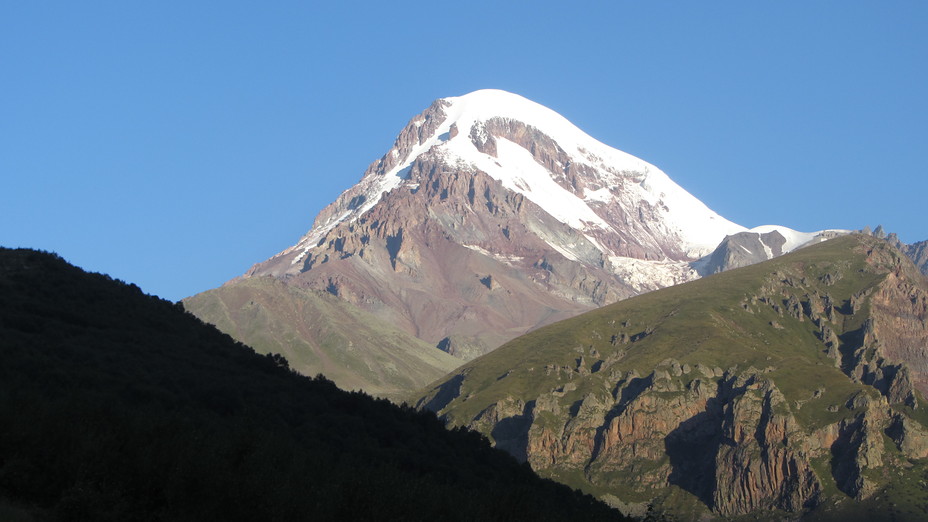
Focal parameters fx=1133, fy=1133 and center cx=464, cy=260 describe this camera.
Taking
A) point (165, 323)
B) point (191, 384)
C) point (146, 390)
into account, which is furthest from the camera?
point (165, 323)

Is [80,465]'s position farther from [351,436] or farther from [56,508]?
[351,436]

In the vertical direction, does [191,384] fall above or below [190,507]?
above

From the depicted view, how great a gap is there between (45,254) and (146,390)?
5509 centimetres

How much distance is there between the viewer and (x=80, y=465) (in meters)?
56.8

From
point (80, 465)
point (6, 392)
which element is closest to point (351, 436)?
point (6, 392)

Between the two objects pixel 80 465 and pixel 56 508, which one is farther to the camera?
pixel 80 465

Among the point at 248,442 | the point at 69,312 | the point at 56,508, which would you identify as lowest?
the point at 56,508

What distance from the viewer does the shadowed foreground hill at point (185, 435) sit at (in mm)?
56156

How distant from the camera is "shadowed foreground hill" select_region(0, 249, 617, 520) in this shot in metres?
56.2

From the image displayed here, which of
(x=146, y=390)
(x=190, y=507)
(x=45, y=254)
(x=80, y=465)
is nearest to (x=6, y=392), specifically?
(x=80, y=465)

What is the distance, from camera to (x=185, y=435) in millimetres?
62375

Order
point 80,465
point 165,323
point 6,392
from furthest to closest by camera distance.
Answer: point 165,323, point 6,392, point 80,465

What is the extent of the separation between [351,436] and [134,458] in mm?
53708

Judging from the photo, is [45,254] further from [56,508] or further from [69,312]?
[56,508]
